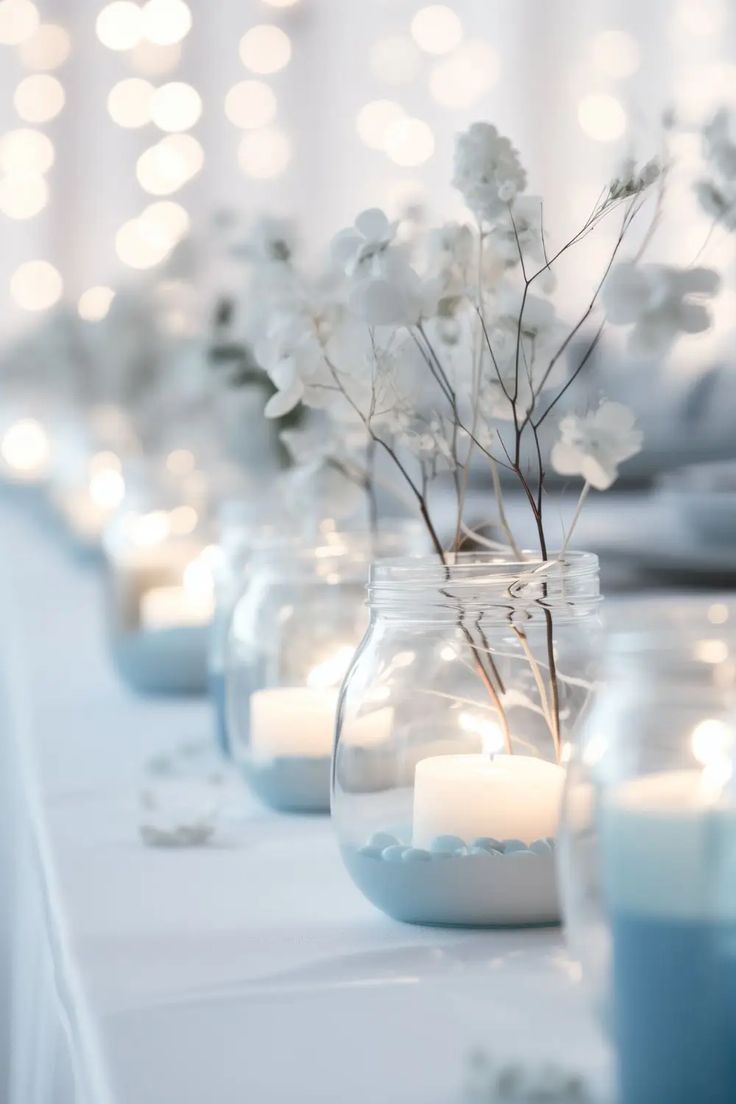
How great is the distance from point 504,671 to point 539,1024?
0.17 metres

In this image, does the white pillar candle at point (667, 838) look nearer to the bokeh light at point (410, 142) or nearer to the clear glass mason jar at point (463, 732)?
the clear glass mason jar at point (463, 732)

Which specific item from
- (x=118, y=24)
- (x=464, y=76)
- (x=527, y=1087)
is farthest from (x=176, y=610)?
(x=118, y=24)

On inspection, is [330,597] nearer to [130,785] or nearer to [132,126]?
[130,785]

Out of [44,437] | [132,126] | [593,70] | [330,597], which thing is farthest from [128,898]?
[132,126]

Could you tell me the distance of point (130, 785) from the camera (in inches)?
36.4

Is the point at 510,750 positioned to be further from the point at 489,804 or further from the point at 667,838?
the point at 667,838

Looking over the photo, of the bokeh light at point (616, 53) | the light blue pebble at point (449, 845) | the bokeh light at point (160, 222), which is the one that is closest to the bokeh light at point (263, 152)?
the bokeh light at point (160, 222)

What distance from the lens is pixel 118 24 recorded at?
504 centimetres

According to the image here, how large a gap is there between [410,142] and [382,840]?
13.4 ft

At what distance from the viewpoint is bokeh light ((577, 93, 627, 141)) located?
3838 mm

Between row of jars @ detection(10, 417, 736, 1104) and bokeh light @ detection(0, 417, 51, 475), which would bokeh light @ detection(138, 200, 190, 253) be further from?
row of jars @ detection(10, 417, 736, 1104)

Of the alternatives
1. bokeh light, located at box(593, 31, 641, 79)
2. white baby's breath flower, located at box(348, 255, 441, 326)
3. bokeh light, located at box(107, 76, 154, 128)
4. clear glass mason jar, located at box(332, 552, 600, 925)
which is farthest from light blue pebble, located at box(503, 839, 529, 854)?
bokeh light, located at box(107, 76, 154, 128)

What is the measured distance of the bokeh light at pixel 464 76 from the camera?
4.23 m

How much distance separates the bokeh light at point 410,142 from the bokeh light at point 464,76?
0.36ft
